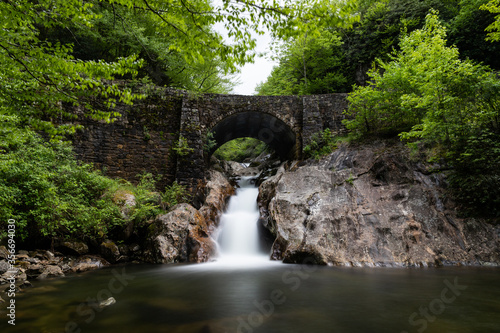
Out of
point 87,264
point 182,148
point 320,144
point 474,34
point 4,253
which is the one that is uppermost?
point 474,34

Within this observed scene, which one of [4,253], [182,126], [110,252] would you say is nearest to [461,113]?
[182,126]

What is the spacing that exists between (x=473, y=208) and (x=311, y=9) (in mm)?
7576

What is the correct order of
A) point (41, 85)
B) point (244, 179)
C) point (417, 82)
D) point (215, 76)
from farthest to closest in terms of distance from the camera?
1. point (215, 76)
2. point (244, 179)
3. point (417, 82)
4. point (41, 85)

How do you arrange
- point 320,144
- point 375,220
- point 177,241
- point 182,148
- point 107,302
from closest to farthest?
1. point 107,302
2. point 375,220
3. point 177,241
4. point 182,148
5. point 320,144

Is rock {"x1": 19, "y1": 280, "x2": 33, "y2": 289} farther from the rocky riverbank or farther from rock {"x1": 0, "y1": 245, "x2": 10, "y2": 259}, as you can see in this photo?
rock {"x1": 0, "y1": 245, "x2": 10, "y2": 259}

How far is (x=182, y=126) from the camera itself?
39.6 ft

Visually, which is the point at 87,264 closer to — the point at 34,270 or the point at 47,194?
the point at 34,270

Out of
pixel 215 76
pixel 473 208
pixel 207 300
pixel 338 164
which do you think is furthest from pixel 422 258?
pixel 215 76

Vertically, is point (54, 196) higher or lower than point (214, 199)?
higher

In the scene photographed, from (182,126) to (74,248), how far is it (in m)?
6.95

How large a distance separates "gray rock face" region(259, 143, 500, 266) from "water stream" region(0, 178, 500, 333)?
580 millimetres

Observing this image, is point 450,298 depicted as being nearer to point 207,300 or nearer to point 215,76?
point 207,300

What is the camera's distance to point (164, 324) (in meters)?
2.97

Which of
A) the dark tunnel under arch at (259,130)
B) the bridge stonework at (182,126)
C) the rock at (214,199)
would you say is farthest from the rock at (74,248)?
the dark tunnel under arch at (259,130)
